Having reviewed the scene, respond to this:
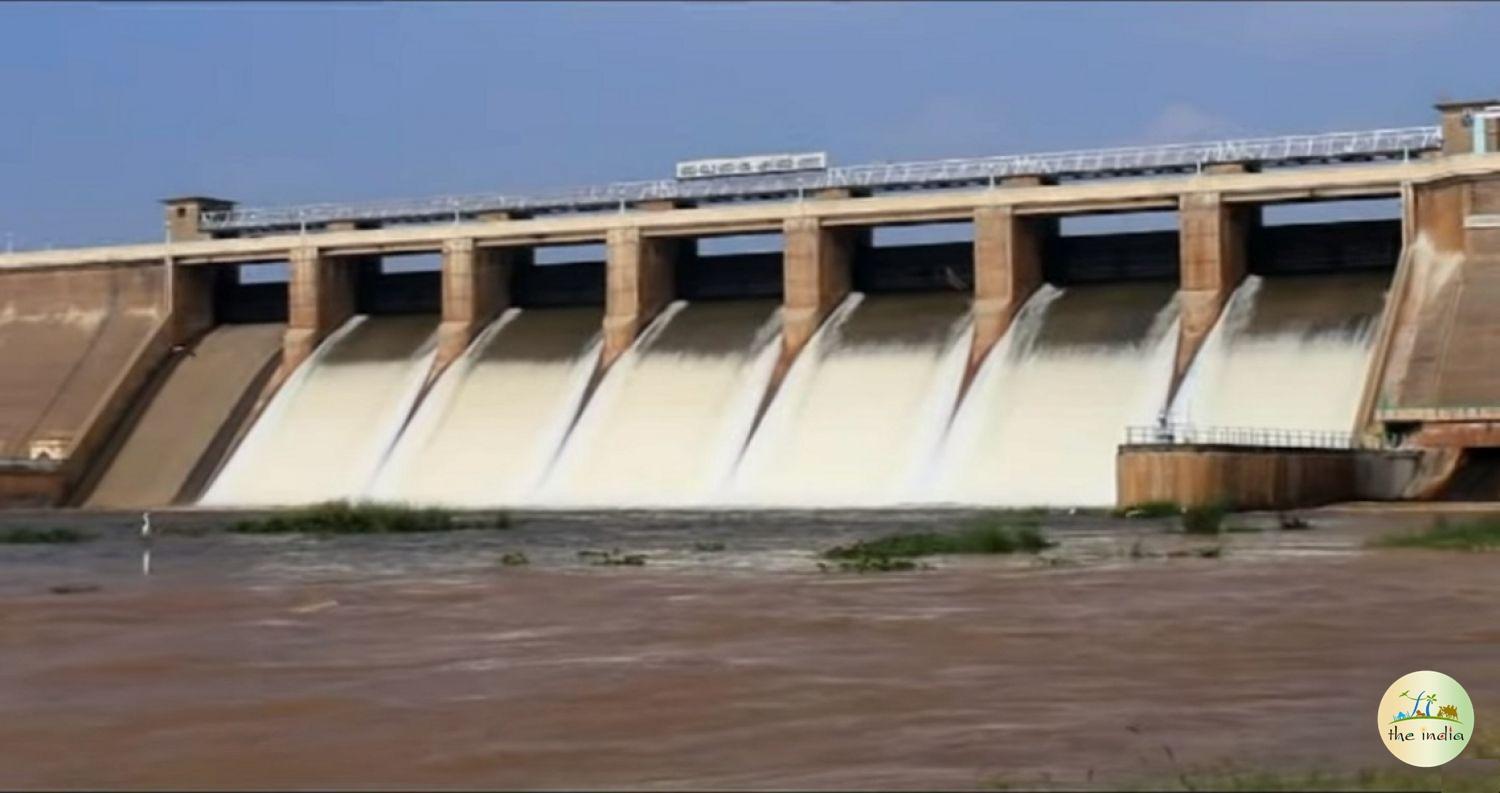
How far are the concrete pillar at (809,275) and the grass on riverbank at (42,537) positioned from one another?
17530 millimetres

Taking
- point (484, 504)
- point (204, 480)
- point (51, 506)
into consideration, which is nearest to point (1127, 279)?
point (484, 504)

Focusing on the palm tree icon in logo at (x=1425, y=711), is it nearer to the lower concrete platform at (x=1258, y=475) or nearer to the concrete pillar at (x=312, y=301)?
the lower concrete platform at (x=1258, y=475)

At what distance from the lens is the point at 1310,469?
128 feet

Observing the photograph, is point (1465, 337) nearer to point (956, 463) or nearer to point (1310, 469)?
point (1310, 469)

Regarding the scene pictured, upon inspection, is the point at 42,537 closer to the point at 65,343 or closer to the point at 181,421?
the point at 181,421

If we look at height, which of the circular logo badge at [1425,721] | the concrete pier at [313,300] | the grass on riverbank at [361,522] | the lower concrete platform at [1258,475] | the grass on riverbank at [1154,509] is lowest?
the grass on riverbank at [361,522]

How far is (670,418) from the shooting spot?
50719 millimetres

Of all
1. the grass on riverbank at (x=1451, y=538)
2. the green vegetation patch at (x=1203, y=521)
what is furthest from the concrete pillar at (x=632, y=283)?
the grass on riverbank at (x=1451, y=538)

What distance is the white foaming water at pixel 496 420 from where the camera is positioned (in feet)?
169

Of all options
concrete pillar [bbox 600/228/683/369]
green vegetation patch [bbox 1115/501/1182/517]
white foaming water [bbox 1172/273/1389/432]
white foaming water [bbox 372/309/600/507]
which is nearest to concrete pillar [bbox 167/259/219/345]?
white foaming water [bbox 372/309/600/507]

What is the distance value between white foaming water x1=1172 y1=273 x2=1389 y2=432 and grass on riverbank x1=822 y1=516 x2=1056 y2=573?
14566 mm

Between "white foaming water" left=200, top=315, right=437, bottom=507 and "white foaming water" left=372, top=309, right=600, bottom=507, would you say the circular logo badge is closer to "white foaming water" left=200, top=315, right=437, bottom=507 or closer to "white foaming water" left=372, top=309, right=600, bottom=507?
"white foaming water" left=372, top=309, right=600, bottom=507

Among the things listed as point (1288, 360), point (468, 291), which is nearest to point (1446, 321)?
point (1288, 360)

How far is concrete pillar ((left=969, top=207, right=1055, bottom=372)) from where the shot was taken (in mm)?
48688
